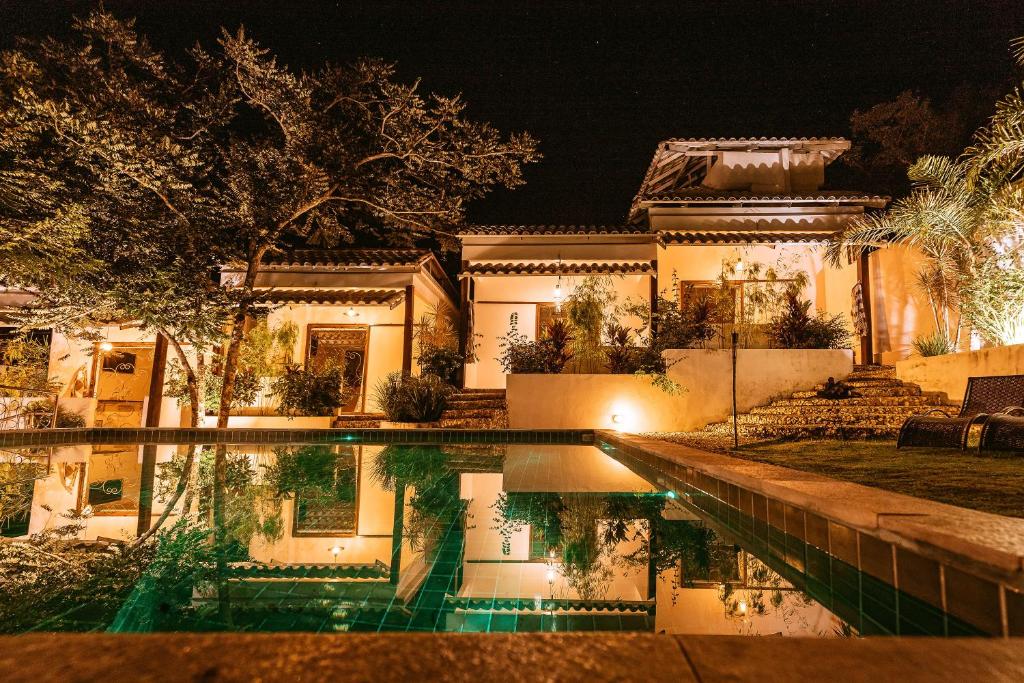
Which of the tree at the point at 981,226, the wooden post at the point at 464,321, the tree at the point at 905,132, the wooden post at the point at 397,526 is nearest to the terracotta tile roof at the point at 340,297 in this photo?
the wooden post at the point at 464,321

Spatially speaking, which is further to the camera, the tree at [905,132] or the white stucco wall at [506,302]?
the tree at [905,132]

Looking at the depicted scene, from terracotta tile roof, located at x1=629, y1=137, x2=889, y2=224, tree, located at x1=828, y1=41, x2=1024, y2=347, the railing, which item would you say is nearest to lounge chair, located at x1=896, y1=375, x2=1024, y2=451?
tree, located at x1=828, y1=41, x2=1024, y2=347

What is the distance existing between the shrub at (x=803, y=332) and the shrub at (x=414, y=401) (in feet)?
20.9

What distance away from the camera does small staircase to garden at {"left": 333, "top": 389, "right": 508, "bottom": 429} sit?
9641 mm

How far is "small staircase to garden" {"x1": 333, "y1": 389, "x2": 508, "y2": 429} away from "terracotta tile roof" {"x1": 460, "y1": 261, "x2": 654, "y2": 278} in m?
3.29

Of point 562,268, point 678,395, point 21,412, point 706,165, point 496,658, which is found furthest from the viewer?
point 706,165

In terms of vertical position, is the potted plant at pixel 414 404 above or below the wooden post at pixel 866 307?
below

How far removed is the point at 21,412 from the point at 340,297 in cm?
680

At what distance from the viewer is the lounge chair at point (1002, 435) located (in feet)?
15.1

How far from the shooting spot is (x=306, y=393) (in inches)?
449

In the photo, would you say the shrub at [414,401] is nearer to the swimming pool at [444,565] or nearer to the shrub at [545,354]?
the shrub at [545,354]

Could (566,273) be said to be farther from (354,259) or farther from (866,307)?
(866,307)

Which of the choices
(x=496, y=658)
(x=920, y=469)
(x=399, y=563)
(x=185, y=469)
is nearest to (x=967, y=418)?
(x=920, y=469)

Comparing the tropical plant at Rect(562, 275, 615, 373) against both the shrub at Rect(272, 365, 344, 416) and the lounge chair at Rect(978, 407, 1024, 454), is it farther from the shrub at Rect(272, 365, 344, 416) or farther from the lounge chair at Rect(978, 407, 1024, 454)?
the lounge chair at Rect(978, 407, 1024, 454)
